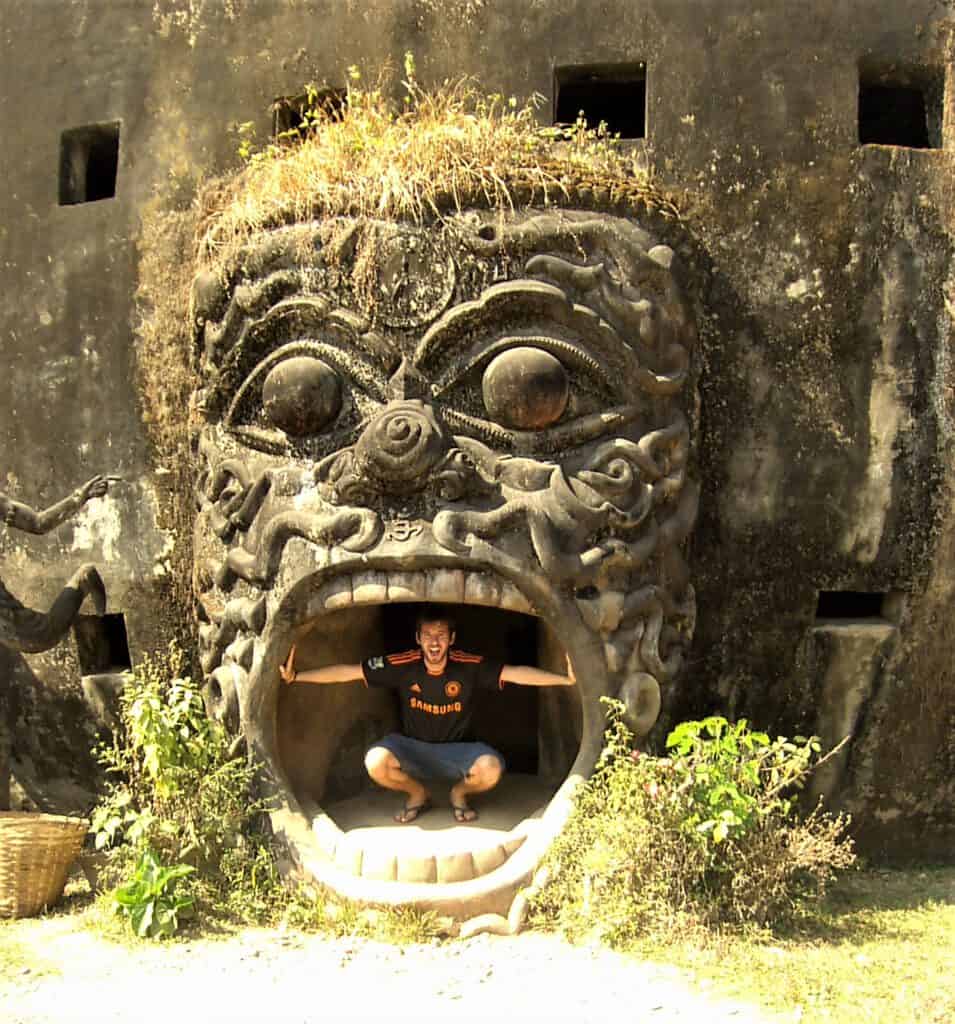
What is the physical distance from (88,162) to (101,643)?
2.46 meters

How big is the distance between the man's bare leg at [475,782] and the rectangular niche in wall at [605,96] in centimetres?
287

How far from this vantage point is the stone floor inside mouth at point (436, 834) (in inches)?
185

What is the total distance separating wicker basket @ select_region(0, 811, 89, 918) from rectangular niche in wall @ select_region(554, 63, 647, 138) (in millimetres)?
3818

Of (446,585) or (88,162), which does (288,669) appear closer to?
(446,585)

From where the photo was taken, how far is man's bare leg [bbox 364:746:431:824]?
5.11 meters

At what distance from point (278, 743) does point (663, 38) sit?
3536mm

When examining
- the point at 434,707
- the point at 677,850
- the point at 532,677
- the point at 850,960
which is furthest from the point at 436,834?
the point at 850,960

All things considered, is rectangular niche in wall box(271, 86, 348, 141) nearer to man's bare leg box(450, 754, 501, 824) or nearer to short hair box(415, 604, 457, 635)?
short hair box(415, 604, 457, 635)

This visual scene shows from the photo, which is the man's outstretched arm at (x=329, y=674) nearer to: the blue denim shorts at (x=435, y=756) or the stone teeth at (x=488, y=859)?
the blue denim shorts at (x=435, y=756)

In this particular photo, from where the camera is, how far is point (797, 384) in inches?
210

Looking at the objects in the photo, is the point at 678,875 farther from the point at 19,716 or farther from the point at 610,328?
the point at 19,716

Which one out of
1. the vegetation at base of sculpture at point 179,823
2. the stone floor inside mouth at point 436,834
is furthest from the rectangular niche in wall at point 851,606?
the vegetation at base of sculpture at point 179,823

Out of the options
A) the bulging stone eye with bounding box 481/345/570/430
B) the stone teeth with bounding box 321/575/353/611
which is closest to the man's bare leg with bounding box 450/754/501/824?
the stone teeth with bounding box 321/575/353/611

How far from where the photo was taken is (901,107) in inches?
230
